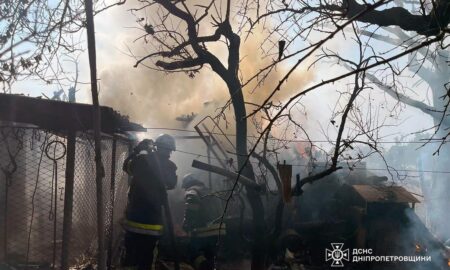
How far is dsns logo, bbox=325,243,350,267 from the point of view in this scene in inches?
339

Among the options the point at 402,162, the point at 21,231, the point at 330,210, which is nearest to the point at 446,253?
the point at 330,210

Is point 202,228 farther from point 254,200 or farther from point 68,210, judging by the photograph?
point 68,210

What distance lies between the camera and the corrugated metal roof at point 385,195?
29.0 feet

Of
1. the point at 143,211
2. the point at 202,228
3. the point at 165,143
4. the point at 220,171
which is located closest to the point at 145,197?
the point at 143,211

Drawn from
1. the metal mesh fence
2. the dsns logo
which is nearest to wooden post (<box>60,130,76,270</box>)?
the metal mesh fence

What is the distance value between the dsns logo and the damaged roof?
6396 mm

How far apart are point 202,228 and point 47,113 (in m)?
3.19

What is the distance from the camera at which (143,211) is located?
530 centimetres

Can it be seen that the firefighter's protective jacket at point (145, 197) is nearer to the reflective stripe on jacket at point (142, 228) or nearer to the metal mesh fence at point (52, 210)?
the reflective stripe on jacket at point (142, 228)

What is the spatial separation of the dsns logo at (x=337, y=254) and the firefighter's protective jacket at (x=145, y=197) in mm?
4832

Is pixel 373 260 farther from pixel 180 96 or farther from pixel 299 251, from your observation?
pixel 180 96

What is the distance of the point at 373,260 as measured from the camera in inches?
338

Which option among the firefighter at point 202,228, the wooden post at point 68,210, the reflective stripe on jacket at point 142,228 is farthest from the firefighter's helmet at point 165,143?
the wooden post at point 68,210

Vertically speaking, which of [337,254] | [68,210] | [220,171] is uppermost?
[220,171]
